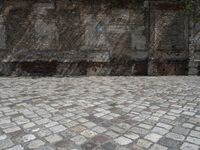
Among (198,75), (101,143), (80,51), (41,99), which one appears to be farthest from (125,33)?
(101,143)

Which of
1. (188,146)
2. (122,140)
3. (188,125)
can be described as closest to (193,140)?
(188,146)

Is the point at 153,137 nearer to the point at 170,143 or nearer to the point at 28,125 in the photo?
the point at 170,143

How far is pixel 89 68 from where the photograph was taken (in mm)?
10211

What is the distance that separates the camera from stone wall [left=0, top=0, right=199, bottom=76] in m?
9.82

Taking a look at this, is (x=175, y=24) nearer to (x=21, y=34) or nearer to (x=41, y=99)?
(x=21, y=34)

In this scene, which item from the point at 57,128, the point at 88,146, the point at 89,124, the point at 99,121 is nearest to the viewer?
the point at 88,146

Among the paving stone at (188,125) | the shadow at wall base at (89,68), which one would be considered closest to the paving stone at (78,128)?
the paving stone at (188,125)

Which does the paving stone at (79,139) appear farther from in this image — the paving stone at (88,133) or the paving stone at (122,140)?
the paving stone at (122,140)

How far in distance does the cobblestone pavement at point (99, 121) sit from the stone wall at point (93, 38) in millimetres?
4418

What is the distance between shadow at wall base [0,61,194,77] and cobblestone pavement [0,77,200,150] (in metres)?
4.23

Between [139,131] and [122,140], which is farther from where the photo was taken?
[139,131]

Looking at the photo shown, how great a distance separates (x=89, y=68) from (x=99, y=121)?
655 centimetres

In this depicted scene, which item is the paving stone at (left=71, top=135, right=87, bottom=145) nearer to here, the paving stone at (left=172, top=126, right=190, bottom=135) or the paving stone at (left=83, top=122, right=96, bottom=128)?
the paving stone at (left=83, top=122, right=96, bottom=128)

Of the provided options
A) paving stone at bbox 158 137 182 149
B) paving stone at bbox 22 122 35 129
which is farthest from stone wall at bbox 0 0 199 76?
paving stone at bbox 158 137 182 149
